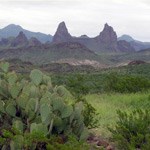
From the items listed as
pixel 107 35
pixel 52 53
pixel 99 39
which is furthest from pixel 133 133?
pixel 99 39

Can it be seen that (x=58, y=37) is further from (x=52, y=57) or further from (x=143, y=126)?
(x=143, y=126)

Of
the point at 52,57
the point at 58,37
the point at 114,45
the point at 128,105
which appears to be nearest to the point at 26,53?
the point at 52,57

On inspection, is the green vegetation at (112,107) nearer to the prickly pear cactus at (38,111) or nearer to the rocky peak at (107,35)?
the prickly pear cactus at (38,111)

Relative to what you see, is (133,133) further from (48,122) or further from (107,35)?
(107,35)

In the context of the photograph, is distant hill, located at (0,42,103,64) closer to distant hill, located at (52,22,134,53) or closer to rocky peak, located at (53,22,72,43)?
rocky peak, located at (53,22,72,43)

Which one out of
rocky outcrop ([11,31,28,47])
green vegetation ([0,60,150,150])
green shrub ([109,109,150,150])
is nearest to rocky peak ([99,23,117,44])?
rocky outcrop ([11,31,28,47])

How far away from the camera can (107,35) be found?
190 metres

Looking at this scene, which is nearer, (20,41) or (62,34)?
(20,41)

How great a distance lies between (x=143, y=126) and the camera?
644cm

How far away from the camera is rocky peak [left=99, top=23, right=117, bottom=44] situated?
620ft

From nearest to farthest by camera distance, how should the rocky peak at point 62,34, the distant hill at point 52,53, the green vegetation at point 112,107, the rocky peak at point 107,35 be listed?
1. the green vegetation at point 112,107
2. the distant hill at point 52,53
3. the rocky peak at point 107,35
4. the rocky peak at point 62,34

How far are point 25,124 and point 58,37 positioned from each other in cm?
18429

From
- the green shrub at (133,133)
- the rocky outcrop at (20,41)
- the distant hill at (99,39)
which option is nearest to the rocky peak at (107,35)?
the distant hill at (99,39)

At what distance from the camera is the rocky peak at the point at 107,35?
18912 cm
